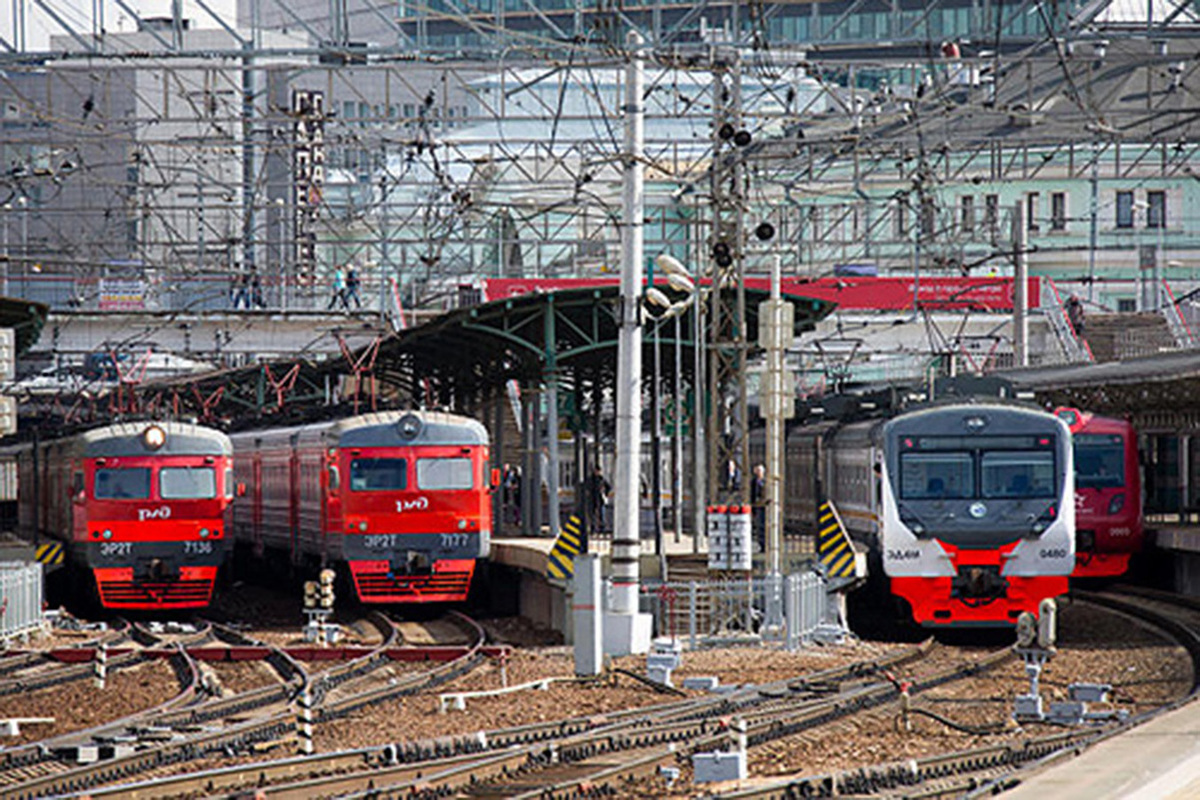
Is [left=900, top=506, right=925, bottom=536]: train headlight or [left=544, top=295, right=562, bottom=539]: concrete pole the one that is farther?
[left=544, top=295, right=562, bottom=539]: concrete pole

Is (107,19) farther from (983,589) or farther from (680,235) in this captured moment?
(983,589)

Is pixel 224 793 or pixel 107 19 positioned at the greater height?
pixel 107 19

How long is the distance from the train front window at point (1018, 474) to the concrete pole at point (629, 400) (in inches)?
177

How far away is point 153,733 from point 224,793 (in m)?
3.04

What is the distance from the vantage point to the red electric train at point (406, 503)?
90.6 ft

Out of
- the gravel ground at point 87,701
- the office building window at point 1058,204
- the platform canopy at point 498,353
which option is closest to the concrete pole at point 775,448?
the platform canopy at point 498,353

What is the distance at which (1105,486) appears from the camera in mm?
29594

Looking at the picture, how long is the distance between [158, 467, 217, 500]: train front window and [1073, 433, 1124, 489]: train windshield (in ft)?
39.7

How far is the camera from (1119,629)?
24000 millimetres

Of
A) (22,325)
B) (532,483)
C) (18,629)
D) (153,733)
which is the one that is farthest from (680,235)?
(153,733)

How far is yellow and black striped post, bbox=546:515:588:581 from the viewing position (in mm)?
22891

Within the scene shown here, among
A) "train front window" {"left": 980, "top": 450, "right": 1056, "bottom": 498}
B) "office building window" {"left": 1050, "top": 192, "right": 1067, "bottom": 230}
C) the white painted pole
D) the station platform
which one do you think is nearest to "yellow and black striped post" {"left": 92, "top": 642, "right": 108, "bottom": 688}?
the white painted pole

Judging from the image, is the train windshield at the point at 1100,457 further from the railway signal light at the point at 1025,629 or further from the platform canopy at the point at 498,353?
the railway signal light at the point at 1025,629

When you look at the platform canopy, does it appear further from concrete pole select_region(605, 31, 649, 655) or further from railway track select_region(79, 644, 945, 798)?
railway track select_region(79, 644, 945, 798)
